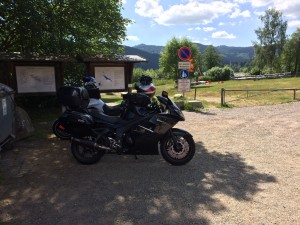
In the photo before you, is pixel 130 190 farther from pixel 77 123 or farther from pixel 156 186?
pixel 77 123

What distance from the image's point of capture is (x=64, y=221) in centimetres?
351

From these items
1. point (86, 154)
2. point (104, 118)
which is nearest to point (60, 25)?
point (104, 118)

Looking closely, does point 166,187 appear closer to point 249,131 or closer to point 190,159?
point 190,159

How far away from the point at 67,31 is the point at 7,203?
9197mm

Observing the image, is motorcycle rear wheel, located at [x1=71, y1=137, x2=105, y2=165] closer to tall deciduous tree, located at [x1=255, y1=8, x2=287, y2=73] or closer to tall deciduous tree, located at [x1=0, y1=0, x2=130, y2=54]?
tall deciduous tree, located at [x1=0, y1=0, x2=130, y2=54]

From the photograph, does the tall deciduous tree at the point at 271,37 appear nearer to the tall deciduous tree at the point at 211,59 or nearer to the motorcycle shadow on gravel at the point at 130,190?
the tall deciduous tree at the point at 211,59

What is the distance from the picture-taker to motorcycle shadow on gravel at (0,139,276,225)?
11.9 feet

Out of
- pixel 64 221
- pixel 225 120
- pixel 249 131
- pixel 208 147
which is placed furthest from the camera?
pixel 225 120

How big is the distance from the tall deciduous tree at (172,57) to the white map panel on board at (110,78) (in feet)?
130

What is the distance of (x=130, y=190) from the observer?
438 centimetres

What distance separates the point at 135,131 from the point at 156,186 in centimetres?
111

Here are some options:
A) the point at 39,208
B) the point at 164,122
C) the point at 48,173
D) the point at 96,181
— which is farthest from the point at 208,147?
the point at 39,208

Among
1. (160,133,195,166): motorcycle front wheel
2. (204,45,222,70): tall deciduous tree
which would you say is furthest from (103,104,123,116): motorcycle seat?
(204,45,222,70): tall deciduous tree

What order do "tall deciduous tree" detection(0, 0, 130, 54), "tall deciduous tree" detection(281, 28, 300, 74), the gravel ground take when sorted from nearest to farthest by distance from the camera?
the gravel ground < "tall deciduous tree" detection(0, 0, 130, 54) < "tall deciduous tree" detection(281, 28, 300, 74)
